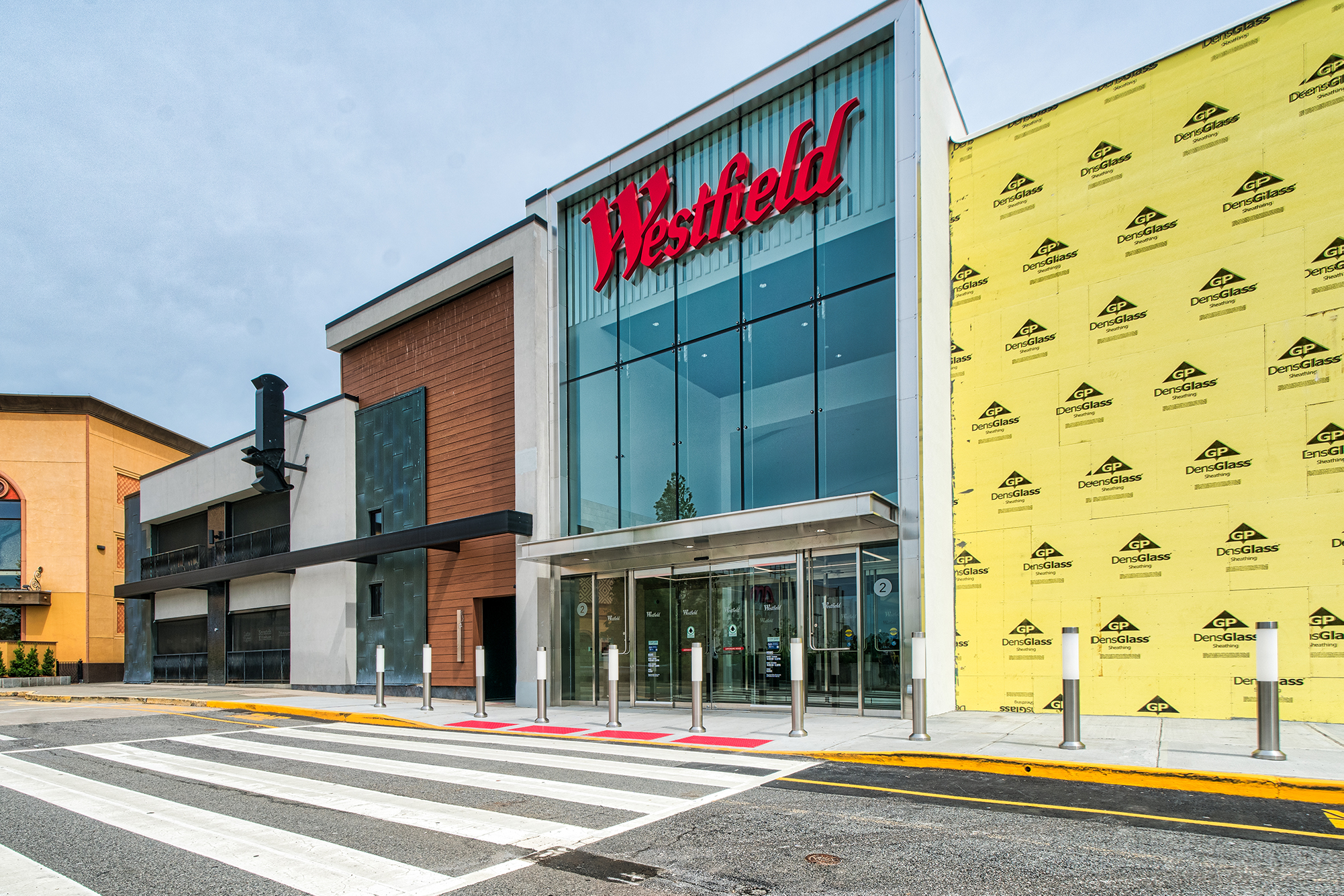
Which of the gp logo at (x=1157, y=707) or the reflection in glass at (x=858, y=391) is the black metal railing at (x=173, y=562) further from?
the gp logo at (x=1157, y=707)

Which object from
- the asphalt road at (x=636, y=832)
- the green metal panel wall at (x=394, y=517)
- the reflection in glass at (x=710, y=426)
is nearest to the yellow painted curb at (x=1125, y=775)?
the asphalt road at (x=636, y=832)

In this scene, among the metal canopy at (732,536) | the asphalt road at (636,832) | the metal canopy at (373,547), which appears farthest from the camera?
the metal canopy at (373,547)

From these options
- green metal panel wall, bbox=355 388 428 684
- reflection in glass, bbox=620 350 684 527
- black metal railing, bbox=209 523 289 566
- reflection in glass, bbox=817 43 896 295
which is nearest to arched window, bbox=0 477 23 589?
black metal railing, bbox=209 523 289 566

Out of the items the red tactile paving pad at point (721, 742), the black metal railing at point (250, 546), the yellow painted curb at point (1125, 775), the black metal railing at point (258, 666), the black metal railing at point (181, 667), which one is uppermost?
the black metal railing at point (250, 546)

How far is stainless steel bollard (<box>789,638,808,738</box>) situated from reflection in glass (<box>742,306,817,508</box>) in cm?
339

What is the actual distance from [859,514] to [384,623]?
544 inches

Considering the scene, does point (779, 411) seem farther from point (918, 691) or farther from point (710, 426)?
point (918, 691)

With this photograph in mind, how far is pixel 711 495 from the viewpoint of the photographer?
14.4 m

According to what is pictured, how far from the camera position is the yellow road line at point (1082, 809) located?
5.28m

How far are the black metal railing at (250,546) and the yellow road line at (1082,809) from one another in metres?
20.6

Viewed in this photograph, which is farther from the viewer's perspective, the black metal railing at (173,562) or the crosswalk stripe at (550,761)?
the black metal railing at (173,562)

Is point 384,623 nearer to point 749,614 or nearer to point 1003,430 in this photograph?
point 749,614

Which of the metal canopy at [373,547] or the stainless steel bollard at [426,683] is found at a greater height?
the metal canopy at [373,547]

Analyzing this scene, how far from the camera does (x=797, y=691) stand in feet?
33.1
